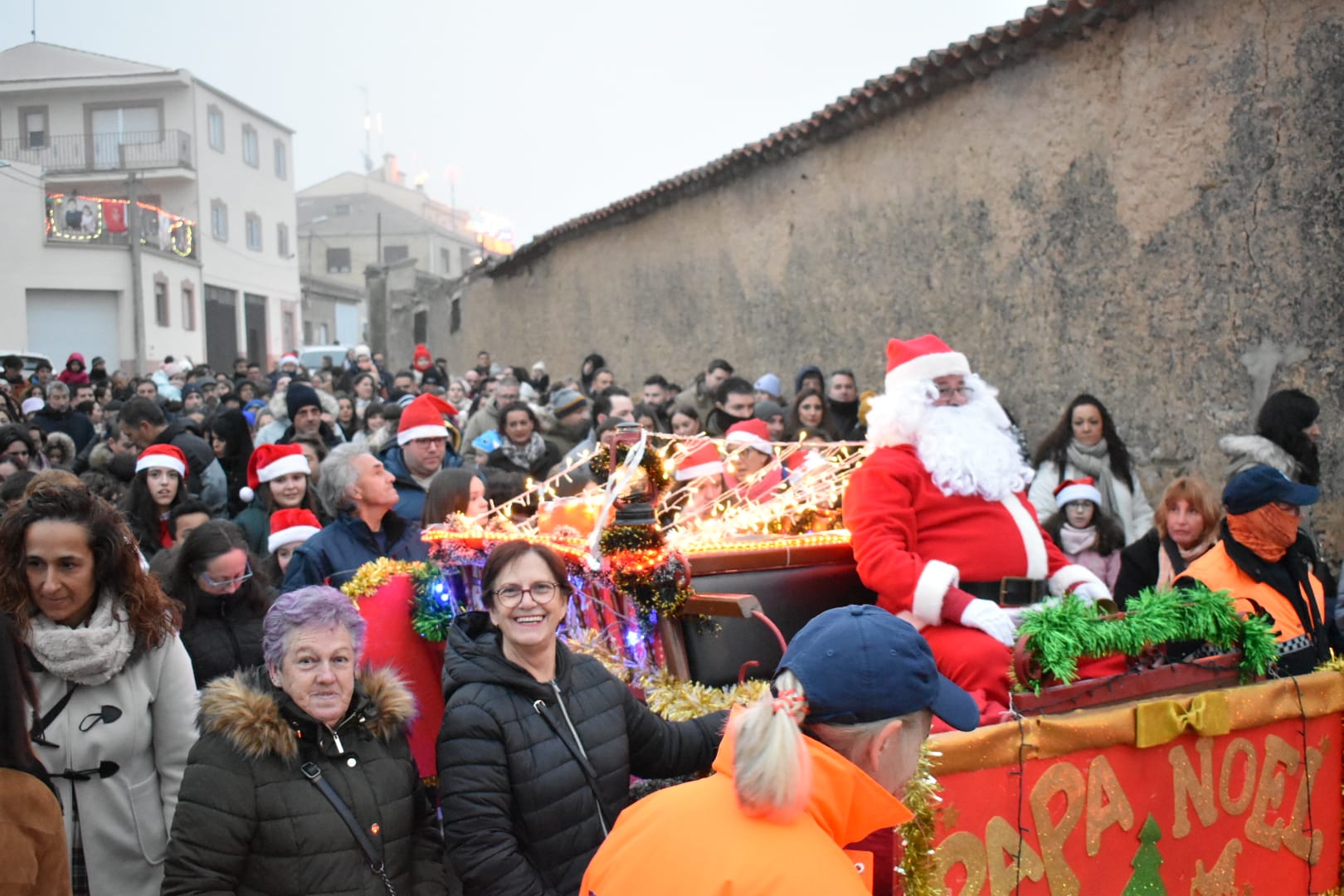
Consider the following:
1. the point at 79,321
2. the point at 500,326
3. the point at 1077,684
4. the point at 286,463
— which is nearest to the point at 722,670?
the point at 1077,684

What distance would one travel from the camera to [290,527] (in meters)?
5.94

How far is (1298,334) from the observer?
7.56 meters

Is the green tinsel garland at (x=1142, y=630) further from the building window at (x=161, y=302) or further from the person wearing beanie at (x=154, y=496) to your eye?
the building window at (x=161, y=302)

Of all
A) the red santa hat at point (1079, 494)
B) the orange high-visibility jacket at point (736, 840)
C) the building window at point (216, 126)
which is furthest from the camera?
the building window at point (216, 126)

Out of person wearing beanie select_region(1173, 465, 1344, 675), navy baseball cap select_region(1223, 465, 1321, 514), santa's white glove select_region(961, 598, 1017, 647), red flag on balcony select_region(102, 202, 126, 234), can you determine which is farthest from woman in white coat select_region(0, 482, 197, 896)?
red flag on balcony select_region(102, 202, 126, 234)

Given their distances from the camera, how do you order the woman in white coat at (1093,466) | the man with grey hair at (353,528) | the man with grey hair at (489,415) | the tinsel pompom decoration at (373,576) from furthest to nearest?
the man with grey hair at (489,415) → the woman in white coat at (1093,466) → the man with grey hair at (353,528) → the tinsel pompom decoration at (373,576)

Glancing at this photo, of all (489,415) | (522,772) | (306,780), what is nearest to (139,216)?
(489,415)

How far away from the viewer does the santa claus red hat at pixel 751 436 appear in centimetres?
564

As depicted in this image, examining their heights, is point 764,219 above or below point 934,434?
above

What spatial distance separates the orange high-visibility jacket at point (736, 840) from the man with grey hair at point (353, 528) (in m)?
3.30

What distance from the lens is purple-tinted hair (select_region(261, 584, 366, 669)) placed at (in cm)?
316

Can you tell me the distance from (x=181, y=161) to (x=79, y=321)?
819 cm

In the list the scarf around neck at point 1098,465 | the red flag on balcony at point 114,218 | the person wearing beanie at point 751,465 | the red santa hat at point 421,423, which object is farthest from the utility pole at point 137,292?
the scarf around neck at point 1098,465

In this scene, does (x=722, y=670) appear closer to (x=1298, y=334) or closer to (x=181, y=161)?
(x=1298, y=334)
